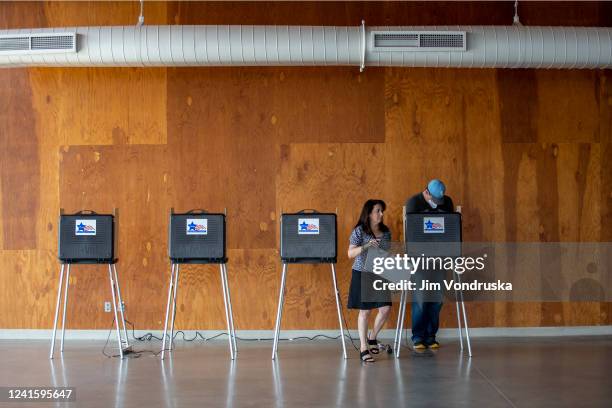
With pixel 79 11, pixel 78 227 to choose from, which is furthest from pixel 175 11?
pixel 78 227

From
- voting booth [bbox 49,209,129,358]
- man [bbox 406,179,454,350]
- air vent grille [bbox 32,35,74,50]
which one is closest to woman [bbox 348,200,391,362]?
man [bbox 406,179,454,350]

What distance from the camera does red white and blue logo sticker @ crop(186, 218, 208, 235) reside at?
6324mm

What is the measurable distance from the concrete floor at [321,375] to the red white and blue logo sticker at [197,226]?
3.64 feet

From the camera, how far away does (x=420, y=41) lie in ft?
21.2

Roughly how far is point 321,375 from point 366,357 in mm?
632

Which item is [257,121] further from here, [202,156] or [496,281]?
[496,281]

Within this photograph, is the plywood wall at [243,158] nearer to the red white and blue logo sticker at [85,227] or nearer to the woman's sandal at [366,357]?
the red white and blue logo sticker at [85,227]

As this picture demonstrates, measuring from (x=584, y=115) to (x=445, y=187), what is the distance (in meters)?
1.64

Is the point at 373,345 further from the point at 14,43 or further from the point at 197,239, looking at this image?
the point at 14,43

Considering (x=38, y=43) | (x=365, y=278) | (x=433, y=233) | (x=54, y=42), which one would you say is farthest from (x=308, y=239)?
(x=38, y=43)

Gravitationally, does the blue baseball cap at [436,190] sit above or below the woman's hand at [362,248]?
above

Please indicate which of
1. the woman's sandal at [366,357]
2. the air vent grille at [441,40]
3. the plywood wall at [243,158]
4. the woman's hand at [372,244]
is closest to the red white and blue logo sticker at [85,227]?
the plywood wall at [243,158]

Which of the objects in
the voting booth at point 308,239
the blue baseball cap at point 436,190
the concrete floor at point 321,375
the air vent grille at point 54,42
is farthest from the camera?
the blue baseball cap at point 436,190

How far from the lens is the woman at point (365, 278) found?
6137mm
